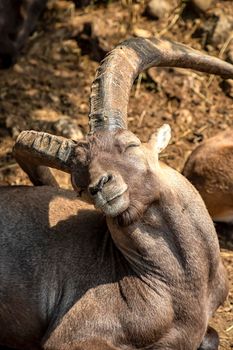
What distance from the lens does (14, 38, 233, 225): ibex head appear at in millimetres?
4832

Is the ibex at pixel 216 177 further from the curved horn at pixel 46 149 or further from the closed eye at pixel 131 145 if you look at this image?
the closed eye at pixel 131 145

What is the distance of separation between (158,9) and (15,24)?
59.8 inches

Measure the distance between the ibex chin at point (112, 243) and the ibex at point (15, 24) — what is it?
2.91 m

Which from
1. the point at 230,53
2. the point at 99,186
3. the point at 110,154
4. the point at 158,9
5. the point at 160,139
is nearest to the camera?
the point at 99,186

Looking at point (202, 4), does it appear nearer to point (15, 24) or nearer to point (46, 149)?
point (15, 24)

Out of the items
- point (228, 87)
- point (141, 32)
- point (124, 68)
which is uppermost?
point (124, 68)

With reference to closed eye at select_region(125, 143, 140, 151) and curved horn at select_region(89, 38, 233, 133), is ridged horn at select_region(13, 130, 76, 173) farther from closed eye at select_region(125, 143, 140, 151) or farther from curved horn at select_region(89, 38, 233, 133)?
closed eye at select_region(125, 143, 140, 151)

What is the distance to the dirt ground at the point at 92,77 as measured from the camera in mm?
8078

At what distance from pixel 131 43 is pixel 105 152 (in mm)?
892

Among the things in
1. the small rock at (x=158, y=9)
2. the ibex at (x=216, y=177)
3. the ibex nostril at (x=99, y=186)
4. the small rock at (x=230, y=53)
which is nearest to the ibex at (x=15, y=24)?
the small rock at (x=158, y=9)

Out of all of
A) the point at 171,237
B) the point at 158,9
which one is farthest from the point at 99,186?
the point at 158,9

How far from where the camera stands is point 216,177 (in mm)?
7168

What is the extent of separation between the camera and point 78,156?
5.00 m

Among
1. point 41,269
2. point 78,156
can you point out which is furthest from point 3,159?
point 78,156
